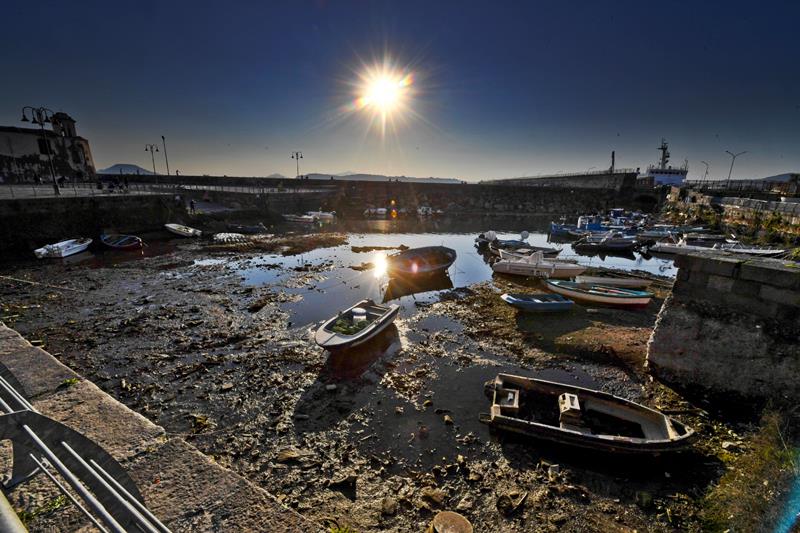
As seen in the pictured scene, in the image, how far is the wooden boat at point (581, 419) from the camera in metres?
7.17

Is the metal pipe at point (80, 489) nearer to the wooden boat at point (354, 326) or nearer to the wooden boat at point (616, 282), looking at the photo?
the wooden boat at point (354, 326)

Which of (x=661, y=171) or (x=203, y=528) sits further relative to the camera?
(x=661, y=171)

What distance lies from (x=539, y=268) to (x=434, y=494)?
17.5m

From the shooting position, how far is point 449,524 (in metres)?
5.66

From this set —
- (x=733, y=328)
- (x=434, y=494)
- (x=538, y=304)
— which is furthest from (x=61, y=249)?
(x=733, y=328)

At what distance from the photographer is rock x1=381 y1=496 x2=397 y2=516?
6230mm

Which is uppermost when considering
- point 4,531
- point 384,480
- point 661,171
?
point 661,171

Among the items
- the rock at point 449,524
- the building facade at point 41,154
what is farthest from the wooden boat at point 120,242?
the rock at point 449,524

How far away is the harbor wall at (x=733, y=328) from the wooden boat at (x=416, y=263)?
13663mm

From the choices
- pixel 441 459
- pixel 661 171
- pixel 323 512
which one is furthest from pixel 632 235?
pixel 661 171

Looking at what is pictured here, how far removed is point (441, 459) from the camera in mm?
7520

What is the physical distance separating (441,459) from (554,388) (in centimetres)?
382

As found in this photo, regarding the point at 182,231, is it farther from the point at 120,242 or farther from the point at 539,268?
the point at 539,268

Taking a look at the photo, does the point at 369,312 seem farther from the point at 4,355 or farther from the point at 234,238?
the point at 234,238
